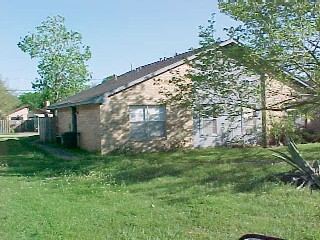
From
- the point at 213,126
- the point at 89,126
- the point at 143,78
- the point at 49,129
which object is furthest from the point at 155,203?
the point at 49,129

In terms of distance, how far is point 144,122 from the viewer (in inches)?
687

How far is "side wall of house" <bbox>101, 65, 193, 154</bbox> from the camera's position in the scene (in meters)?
16.6

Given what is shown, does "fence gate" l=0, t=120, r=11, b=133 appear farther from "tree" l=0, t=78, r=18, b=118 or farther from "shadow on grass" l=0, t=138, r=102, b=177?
"shadow on grass" l=0, t=138, r=102, b=177

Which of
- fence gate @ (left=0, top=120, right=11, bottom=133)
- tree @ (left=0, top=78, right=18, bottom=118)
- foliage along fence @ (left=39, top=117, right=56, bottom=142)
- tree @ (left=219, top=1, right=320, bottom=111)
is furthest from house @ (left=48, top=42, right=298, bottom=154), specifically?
fence gate @ (left=0, top=120, right=11, bottom=133)

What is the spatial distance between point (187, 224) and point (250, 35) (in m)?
7.09

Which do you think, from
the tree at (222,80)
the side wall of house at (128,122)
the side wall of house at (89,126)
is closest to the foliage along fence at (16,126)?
the side wall of house at (89,126)

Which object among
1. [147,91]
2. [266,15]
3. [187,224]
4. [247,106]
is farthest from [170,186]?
[147,91]

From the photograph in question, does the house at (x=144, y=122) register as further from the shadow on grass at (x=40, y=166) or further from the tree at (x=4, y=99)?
the tree at (x=4, y=99)

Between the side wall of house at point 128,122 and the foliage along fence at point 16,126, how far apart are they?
37495mm

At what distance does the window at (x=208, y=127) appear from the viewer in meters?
19.0

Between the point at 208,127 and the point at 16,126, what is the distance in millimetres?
39314

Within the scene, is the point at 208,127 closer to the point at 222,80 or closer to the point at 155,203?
the point at 222,80

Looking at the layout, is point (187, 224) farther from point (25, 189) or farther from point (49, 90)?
point (49, 90)

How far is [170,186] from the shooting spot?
913cm
